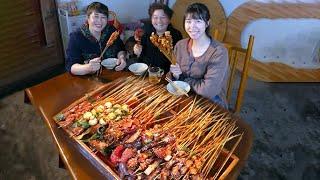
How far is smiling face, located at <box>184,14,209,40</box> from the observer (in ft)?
6.75

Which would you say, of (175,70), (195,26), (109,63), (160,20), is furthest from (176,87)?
(160,20)

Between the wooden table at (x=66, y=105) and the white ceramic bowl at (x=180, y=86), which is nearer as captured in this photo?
the wooden table at (x=66, y=105)

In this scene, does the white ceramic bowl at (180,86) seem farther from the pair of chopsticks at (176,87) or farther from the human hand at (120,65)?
the human hand at (120,65)

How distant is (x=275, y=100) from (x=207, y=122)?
2.19m

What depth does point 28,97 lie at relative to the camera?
2047 mm

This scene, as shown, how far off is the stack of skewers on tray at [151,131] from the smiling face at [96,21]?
61 centimetres

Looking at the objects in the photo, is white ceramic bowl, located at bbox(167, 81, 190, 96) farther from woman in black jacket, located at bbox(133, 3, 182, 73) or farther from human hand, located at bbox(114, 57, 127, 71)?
woman in black jacket, located at bbox(133, 3, 182, 73)

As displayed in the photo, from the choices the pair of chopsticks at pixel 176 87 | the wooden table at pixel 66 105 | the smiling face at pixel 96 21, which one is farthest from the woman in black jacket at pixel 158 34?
the pair of chopsticks at pixel 176 87

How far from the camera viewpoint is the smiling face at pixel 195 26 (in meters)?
2.06

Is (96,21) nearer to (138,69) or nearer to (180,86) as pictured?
(138,69)

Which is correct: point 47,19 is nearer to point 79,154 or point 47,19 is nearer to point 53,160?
point 53,160

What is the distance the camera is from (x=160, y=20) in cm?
256

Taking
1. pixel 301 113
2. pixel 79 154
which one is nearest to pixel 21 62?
pixel 79 154

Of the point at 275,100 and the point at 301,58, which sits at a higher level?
the point at 301,58
